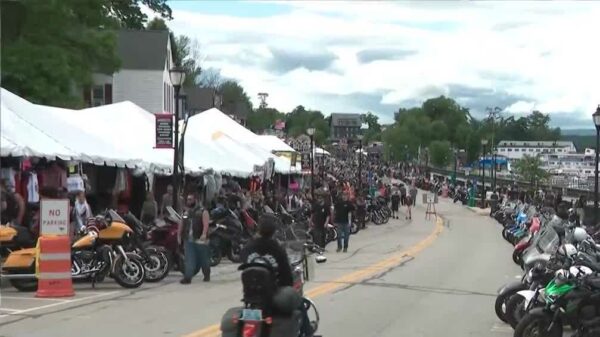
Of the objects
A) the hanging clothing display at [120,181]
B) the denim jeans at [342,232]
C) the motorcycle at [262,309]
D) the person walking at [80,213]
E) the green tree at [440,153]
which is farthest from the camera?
the green tree at [440,153]

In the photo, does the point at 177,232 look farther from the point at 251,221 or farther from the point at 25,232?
the point at 251,221

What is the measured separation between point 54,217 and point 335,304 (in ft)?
16.8

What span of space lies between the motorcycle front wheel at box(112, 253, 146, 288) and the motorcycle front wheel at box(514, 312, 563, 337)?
8.14 metres

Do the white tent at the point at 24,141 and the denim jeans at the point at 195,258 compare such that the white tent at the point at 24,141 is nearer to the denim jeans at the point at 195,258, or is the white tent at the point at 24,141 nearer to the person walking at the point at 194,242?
the person walking at the point at 194,242

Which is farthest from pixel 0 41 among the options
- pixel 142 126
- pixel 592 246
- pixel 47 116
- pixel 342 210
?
pixel 592 246

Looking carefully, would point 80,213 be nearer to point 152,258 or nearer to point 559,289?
point 152,258

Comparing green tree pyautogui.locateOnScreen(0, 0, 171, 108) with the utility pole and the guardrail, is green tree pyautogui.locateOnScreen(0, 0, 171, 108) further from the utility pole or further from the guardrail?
the utility pole

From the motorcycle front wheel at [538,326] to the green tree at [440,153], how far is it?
169m

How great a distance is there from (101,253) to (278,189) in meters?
23.4

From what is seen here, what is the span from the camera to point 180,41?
359 feet

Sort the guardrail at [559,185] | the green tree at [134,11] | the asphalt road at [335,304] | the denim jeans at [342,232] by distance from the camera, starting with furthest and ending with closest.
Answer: the guardrail at [559,185] < the green tree at [134,11] < the denim jeans at [342,232] < the asphalt road at [335,304]

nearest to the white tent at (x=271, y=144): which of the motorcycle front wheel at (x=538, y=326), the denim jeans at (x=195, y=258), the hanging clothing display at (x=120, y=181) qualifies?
the hanging clothing display at (x=120, y=181)

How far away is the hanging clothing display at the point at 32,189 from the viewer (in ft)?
59.7

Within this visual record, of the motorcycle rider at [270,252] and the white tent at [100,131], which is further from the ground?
the white tent at [100,131]
